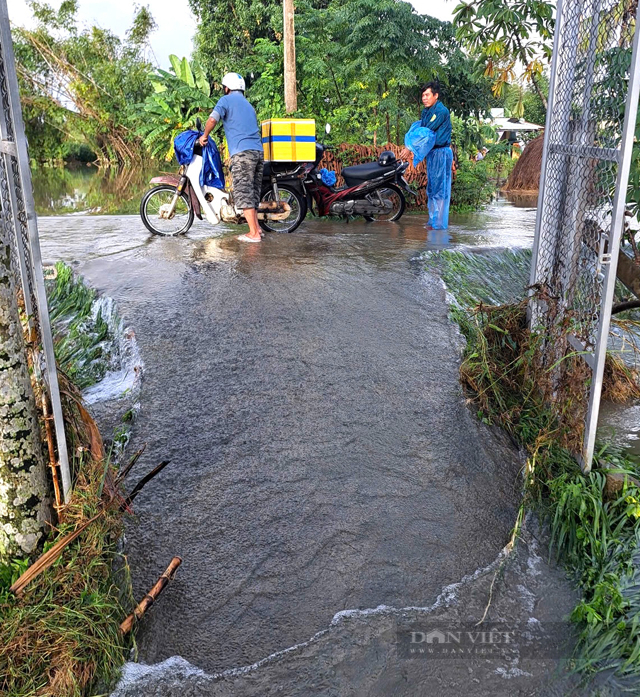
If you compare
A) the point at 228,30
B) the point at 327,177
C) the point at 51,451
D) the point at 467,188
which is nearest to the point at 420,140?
the point at 327,177

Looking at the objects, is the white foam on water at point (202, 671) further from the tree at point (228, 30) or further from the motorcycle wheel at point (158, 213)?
the tree at point (228, 30)

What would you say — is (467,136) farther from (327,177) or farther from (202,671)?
(202,671)

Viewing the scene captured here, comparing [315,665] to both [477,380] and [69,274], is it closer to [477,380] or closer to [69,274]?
[477,380]

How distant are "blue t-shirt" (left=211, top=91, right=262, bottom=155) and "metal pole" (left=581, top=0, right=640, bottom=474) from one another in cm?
529

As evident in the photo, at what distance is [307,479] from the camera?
13.4ft

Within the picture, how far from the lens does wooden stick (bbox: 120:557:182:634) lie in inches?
121

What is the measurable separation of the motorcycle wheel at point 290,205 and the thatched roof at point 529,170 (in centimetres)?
1014

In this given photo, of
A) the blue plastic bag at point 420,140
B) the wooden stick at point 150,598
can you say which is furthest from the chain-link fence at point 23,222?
the blue plastic bag at point 420,140

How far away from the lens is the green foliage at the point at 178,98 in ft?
73.2

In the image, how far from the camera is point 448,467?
4.30m

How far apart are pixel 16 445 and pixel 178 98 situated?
21383 millimetres

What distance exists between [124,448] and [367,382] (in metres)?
1.65

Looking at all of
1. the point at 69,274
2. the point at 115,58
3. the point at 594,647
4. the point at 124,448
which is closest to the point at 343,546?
the point at 594,647

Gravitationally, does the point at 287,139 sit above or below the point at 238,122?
below
